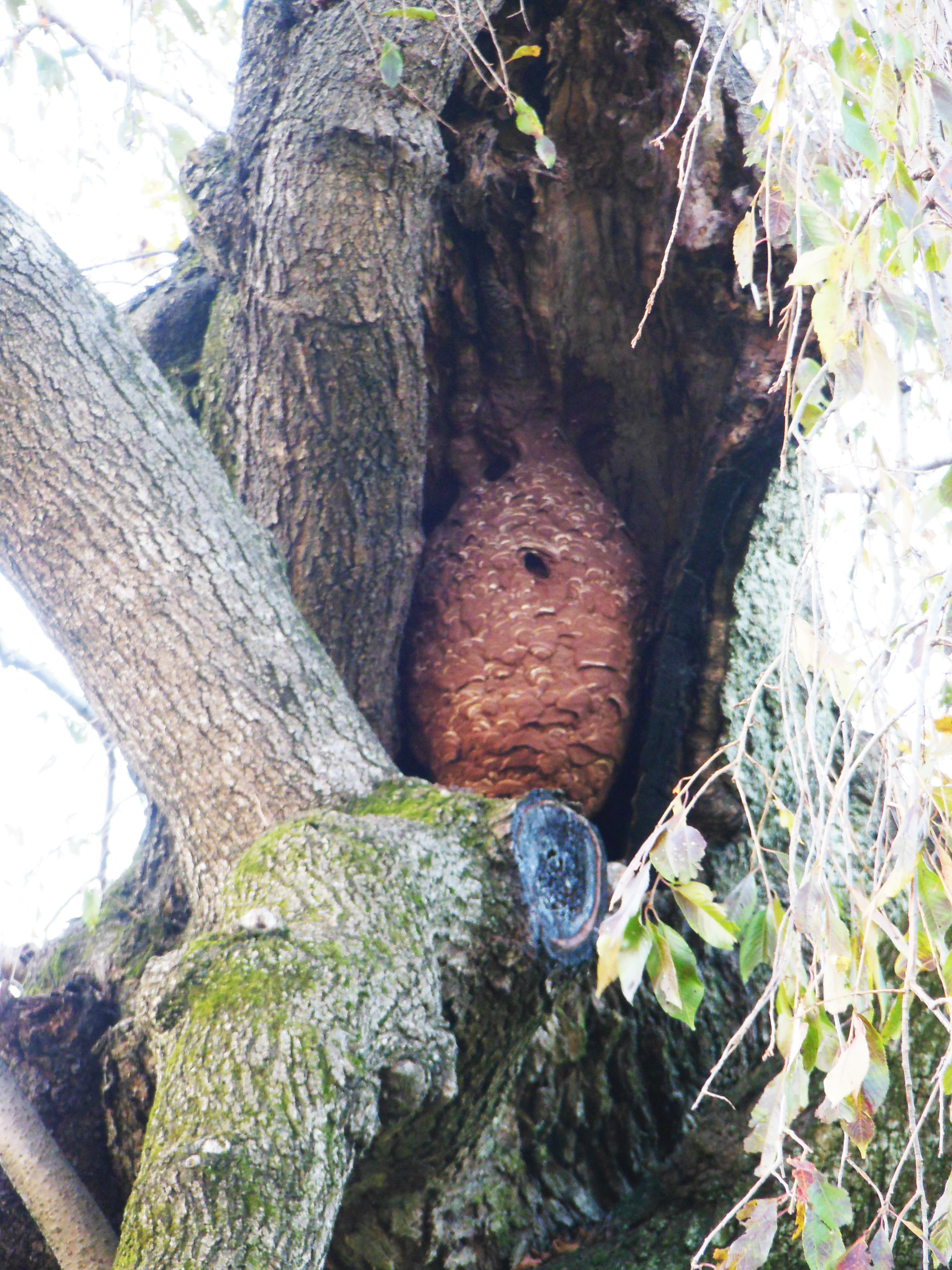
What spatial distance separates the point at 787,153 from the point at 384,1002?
1.20m

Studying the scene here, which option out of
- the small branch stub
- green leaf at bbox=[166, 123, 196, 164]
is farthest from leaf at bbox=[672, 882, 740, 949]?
green leaf at bbox=[166, 123, 196, 164]

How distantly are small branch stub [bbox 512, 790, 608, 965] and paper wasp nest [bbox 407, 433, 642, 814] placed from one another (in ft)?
1.17

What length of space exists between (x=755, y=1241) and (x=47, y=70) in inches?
101

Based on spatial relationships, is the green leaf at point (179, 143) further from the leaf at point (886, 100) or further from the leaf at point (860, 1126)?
the leaf at point (860, 1126)

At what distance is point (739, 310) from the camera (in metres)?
1.80

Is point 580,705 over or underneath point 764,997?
over

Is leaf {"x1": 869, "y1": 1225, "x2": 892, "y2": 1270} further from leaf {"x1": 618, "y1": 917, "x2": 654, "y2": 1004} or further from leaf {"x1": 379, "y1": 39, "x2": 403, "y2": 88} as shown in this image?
leaf {"x1": 379, "y1": 39, "x2": 403, "y2": 88}

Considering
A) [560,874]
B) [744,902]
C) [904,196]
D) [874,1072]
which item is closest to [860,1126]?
[874,1072]

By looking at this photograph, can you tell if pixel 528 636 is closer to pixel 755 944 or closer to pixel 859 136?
pixel 755 944

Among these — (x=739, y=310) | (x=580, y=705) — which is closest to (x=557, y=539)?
(x=580, y=705)

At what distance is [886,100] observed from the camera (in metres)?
1.04

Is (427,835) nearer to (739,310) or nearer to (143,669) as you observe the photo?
(143,669)

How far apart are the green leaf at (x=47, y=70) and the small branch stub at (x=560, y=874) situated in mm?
1947

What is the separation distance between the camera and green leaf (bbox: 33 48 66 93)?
2.29 metres
